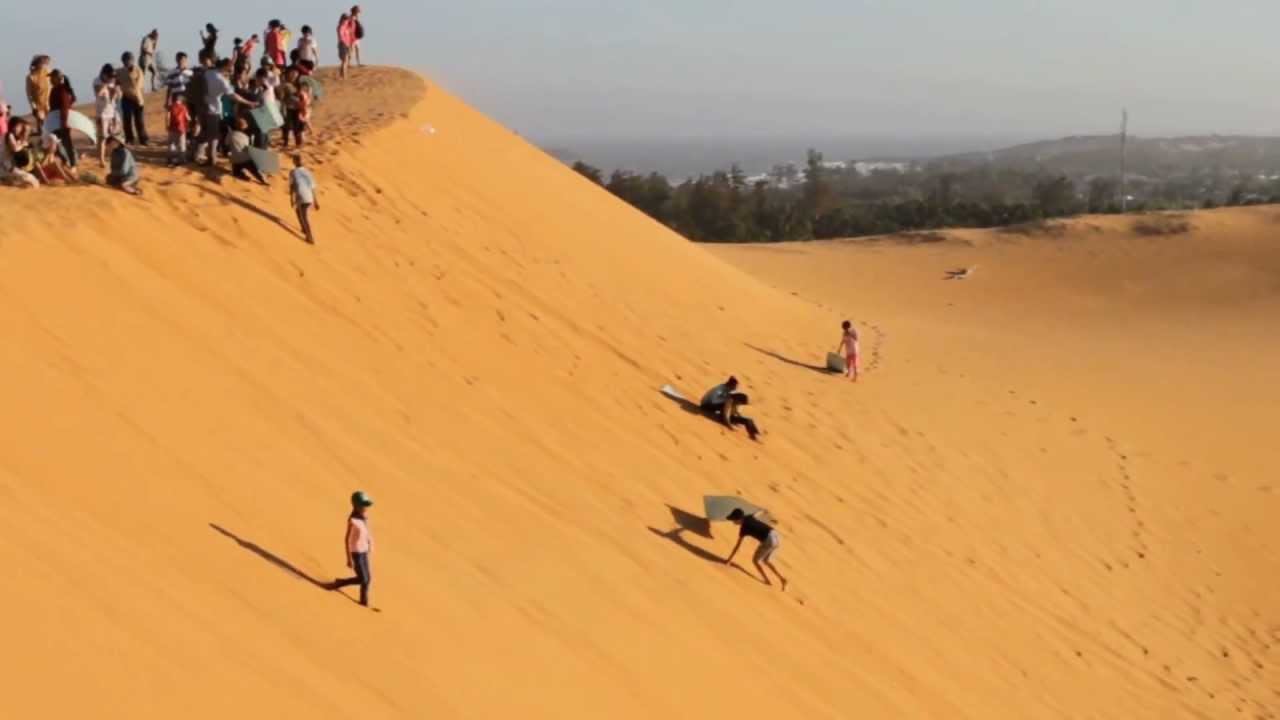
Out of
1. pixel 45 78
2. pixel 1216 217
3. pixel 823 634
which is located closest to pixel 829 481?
pixel 823 634

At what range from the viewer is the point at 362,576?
5.79m

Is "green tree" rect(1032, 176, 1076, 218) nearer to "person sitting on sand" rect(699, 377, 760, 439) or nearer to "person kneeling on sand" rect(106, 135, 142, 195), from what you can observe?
"person sitting on sand" rect(699, 377, 760, 439)

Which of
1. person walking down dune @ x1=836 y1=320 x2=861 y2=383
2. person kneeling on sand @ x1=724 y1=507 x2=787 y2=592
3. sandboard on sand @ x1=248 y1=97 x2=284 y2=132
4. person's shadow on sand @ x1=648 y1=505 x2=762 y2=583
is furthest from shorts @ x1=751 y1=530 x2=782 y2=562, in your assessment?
person walking down dune @ x1=836 y1=320 x2=861 y2=383

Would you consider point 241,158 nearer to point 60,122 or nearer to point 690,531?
point 60,122

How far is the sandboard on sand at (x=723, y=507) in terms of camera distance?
8820 millimetres

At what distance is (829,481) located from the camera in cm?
1112

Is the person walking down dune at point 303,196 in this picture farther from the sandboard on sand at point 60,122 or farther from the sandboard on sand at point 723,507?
the sandboard on sand at point 723,507

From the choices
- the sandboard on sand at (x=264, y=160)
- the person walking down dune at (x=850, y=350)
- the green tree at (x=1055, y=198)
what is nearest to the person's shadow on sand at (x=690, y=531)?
the sandboard on sand at (x=264, y=160)

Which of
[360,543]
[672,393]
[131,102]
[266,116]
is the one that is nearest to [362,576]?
[360,543]

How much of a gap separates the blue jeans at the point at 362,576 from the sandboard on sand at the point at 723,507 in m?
3.58

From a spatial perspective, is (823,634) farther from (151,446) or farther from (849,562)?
(151,446)

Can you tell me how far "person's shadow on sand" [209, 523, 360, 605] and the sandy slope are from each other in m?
0.03

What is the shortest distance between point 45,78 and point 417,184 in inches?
166

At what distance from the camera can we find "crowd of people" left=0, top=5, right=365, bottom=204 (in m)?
9.41
